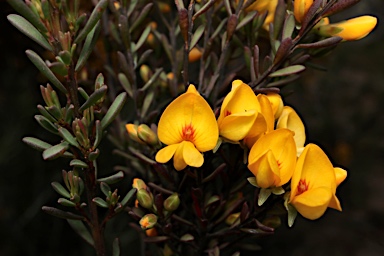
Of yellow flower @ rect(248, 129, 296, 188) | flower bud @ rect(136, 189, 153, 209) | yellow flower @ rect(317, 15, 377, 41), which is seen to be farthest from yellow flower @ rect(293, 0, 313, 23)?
flower bud @ rect(136, 189, 153, 209)

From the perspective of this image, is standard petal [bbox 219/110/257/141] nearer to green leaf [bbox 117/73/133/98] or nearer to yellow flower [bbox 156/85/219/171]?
yellow flower [bbox 156/85/219/171]

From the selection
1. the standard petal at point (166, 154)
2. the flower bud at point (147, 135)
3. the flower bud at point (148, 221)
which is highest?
the standard petal at point (166, 154)

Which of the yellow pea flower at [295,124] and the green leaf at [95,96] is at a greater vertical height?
the green leaf at [95,96]

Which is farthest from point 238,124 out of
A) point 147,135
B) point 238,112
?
point 147,135

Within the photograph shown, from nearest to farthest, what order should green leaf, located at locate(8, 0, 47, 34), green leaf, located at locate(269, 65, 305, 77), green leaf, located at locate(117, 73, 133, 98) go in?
green leaf, located at locate(8, 0, 47, 34), green leaf, located at locate(269, 65, 305, 77), green leaf, located at locate(117, 73, 133, 98)

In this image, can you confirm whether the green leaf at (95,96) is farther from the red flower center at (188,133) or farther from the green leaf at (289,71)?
the green leaf at (289,71)

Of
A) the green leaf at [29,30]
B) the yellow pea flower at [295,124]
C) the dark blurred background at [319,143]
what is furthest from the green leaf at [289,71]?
the dark blurred background at [319,143]
